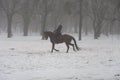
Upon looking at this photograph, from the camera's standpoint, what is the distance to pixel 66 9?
143 ft

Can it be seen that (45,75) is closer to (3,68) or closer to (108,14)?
(3,68)

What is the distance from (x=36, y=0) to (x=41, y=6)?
2258 mm

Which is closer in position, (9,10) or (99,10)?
(99,10)

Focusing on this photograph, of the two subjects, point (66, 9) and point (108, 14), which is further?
point (108, 14)

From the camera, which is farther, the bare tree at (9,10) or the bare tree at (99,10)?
the bare tree at (99,10)

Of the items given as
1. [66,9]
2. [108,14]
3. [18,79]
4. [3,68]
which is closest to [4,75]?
[18,79]

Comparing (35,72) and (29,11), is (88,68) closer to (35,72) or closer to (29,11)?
(35,72)

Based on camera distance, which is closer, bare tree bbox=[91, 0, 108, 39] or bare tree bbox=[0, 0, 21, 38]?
bare tree bbox=[0, 0, 21, 38]

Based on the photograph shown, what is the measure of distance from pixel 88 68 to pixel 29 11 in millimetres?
41522

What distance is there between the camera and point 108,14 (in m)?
50.4

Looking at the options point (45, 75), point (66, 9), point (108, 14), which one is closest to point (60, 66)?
point (45, 75)

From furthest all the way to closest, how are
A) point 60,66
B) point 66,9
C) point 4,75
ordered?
point 66,9 < point 60,66 < point 4,75

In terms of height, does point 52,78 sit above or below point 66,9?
below

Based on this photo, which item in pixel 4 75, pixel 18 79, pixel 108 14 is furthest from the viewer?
pixel 108 14
